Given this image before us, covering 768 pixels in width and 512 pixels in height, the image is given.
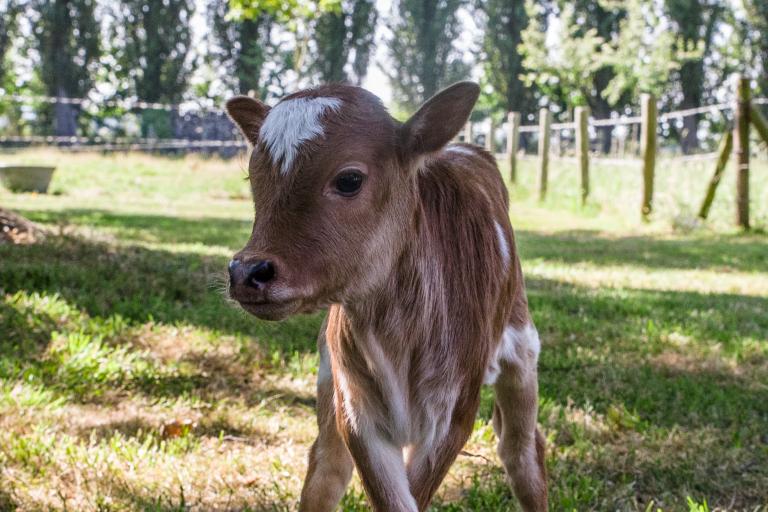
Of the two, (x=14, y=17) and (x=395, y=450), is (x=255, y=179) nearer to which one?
(x=395, y=450)

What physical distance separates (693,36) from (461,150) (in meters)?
37.1

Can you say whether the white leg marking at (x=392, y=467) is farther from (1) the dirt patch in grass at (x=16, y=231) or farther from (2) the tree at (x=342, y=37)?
(2) the tree at (x=342, y=37)

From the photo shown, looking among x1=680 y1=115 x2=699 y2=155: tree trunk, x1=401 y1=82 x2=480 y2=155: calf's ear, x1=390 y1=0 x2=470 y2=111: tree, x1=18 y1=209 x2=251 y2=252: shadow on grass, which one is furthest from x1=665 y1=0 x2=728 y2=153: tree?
x1=401 y1=82 x2=480 y2=155: calf's ear

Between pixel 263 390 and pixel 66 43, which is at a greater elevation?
pixel 66 43

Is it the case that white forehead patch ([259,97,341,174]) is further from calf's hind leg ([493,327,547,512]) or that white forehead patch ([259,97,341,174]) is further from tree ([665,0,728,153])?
tree ([665,0,728,153])

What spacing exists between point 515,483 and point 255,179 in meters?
1.45

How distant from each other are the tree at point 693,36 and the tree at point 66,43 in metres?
24.2

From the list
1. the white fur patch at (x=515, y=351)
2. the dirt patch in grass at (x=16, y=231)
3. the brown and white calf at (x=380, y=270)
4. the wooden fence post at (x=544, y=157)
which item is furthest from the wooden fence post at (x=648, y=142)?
the brown and white calf at (x=380, y=270)

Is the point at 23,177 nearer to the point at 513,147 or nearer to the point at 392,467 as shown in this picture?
the point at 513,147

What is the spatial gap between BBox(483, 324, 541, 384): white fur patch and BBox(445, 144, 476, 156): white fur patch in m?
0.69

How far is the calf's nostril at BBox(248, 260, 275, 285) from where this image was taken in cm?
216

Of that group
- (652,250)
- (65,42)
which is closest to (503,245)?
(652,250)

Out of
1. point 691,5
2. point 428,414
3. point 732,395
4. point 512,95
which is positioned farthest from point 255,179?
point 512,95

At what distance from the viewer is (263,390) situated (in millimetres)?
4625
